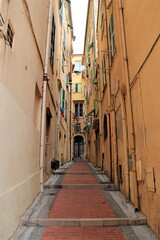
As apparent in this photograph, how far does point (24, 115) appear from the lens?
371cm

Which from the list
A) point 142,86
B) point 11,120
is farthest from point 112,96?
point 11,120

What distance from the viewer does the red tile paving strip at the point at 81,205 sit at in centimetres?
353

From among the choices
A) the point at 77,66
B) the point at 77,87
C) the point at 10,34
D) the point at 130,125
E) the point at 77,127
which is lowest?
the point at 130,125

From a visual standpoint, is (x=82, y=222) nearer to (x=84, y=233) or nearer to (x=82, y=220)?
(x=82, y=220)

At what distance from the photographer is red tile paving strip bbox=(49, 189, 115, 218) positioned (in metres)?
3.53

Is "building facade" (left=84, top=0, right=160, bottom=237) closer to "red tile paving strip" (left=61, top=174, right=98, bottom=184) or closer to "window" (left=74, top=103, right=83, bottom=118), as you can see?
"red tile paving strip" (left=61, top=174, right=98, bottom=184)

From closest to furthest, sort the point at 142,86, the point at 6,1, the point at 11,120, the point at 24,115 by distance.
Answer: the point at 6,1 → the point at 11,120 → the point at 142,86 → the point at 24,115

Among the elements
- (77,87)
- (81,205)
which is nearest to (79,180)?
(81,205)

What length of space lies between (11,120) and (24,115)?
0.76 m

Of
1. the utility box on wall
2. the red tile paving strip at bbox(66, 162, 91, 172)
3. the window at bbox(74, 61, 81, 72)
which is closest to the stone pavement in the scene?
the utility box on wall

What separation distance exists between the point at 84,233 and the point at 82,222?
0.32 metres

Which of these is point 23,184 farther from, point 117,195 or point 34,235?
point 117,195

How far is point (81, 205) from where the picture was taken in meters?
4.06

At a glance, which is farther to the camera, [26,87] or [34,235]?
[26,87]
